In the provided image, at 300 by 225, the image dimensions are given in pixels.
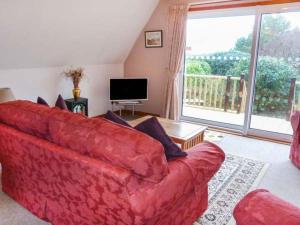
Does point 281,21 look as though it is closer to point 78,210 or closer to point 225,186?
point 225,186

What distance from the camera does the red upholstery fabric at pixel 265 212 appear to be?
2.90 feet

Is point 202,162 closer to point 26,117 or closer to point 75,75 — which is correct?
point 26,117

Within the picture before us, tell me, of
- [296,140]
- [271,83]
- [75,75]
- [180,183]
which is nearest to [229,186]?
[296,140]

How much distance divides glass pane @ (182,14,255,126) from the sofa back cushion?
3.28 meters

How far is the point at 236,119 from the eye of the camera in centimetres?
448

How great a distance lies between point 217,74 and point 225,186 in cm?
244

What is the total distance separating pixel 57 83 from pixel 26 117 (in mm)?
2629

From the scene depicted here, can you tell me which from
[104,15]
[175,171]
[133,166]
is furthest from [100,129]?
[104,15]

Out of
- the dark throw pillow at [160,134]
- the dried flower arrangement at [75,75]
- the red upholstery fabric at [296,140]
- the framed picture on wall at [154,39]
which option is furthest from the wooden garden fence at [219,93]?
the dark throw pillow at [160,134]

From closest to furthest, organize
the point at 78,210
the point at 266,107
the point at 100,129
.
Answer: the point at 100,129 < the point at 78,210 < the point at 266,107

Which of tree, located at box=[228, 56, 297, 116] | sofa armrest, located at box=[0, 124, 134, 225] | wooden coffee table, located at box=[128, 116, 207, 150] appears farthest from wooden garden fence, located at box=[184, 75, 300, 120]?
sofa armrest, located at box=[0, 124, 134, 225]

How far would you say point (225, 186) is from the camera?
2518 mm

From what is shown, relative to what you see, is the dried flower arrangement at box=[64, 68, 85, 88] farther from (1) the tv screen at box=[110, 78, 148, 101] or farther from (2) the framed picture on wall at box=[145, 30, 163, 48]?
(2) the framed picture on wall at box=[145, 30, 163, 48]

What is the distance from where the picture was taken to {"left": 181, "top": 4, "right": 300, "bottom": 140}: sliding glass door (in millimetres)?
3727
